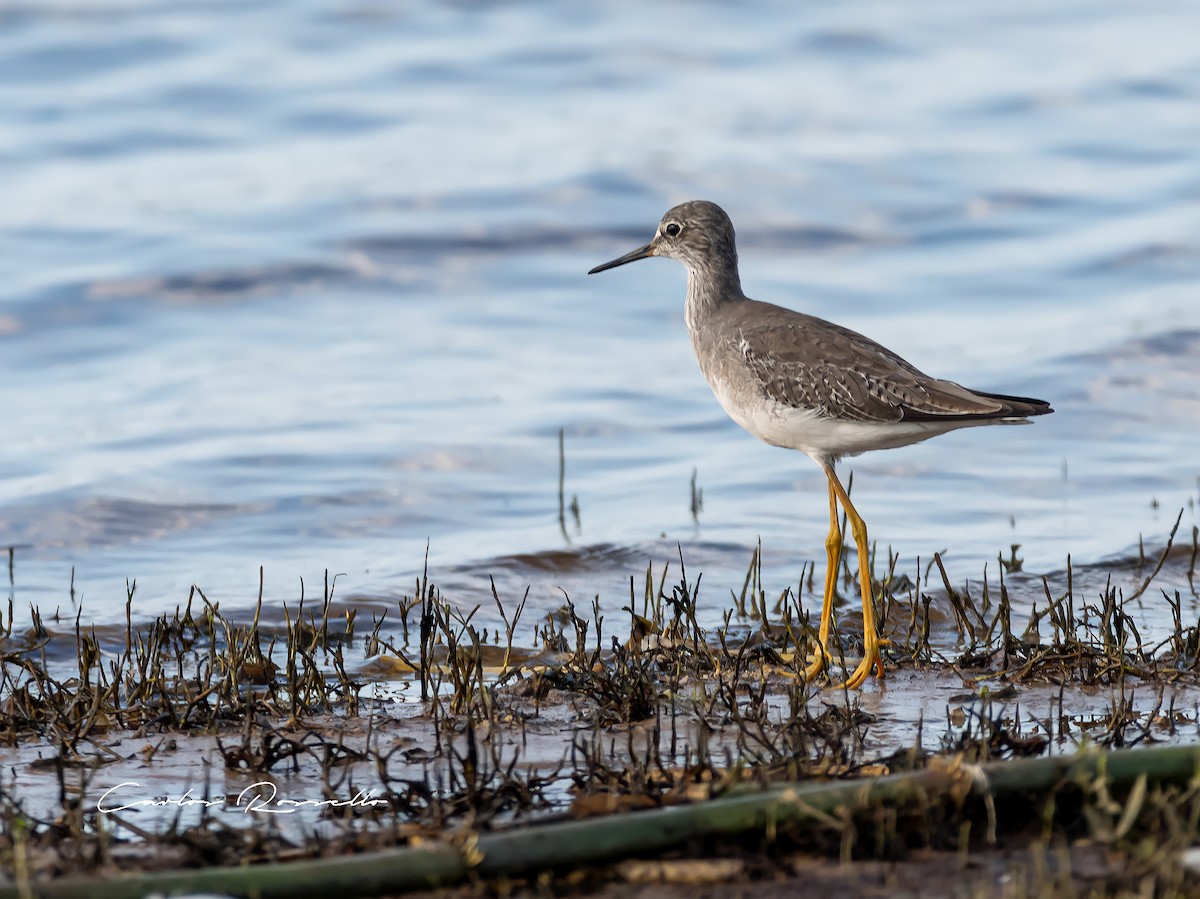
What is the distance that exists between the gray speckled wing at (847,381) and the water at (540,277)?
1863 millimetres

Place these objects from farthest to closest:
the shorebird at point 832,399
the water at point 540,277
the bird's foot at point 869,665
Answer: the water at point 540,277
the shorebird at point 832,399
the bird's foot at point 869,665

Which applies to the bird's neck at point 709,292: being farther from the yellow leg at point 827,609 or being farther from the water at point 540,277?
the water at point 540,277

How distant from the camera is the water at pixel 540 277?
9.85m

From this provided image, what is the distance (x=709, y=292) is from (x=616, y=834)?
458cm

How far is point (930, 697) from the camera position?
6.23 m

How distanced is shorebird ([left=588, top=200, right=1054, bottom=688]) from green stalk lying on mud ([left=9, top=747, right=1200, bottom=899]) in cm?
205

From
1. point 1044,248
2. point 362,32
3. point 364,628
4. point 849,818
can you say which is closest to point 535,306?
point 1044,248

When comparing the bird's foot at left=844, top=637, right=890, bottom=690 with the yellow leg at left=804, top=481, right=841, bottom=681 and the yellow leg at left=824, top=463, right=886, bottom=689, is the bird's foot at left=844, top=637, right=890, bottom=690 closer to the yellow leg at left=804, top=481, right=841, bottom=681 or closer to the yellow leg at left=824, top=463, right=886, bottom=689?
the yellow leg at left=824, top=463, right=886, bottom=689

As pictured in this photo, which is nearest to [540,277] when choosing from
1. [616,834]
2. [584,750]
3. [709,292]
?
[709,292]

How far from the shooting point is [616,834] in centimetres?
398

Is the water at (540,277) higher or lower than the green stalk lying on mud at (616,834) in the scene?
higher

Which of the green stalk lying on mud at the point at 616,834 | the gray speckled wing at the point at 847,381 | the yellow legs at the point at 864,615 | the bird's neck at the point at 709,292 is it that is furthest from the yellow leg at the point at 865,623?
the green stalk lying on mud at the point at 616,834

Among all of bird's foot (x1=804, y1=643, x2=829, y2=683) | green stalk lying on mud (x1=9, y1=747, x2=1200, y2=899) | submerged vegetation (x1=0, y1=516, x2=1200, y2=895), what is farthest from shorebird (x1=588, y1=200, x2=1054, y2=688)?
green stalk lying on mud (x1=9, y1=747, x2=1200, y2=899)

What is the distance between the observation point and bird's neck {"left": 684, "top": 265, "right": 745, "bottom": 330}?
320 inches
